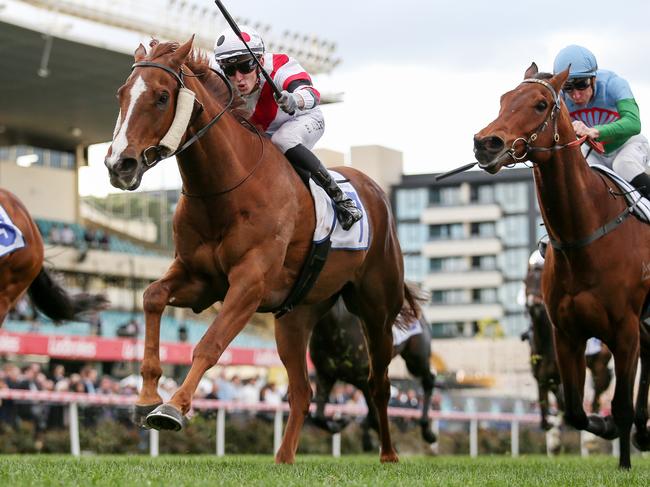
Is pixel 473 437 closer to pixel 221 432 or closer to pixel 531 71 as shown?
pixel 221 432

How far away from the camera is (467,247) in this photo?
89562mm

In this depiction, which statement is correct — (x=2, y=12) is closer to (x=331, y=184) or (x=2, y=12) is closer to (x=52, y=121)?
(x=52, y=121)

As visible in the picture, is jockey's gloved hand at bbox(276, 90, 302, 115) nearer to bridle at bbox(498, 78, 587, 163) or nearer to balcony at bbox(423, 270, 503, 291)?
bridle at bbox(498, 78, 587, 163)

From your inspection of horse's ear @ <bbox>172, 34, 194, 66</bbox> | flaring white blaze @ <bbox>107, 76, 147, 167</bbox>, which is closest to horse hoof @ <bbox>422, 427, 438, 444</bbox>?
horse's ear @ <bbox>172, 34, 194, 66</bbox>

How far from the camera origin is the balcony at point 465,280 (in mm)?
87375

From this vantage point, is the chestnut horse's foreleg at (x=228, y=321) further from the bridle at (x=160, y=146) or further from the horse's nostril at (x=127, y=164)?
A: the horse's nostril at (x=127, y=164)

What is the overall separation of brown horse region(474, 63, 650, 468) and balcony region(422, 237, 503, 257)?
82.5 m

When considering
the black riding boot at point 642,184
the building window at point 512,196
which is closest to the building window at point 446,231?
the building window at point 512,196

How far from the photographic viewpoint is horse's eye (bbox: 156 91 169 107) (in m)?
5.61

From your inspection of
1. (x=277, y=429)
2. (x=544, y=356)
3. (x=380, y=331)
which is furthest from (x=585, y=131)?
(x=277, y=429)

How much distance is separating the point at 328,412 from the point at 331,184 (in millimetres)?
9268

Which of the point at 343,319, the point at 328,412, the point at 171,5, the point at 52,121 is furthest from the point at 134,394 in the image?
the point at 52,121

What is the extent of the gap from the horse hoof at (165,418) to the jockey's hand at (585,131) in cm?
325

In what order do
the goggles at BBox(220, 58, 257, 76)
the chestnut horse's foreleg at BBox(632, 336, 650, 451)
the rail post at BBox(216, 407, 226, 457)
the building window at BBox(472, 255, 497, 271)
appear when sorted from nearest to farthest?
1. the goggles at BBox(220, 58, 257, 76)
2. the chestnut horse's foreleg at BBox(632, 336, 650, 451)
3. the rail post at BBox(216, 407, 226, 457)
4. the building window at BBox(472, 255, 497, 271)
